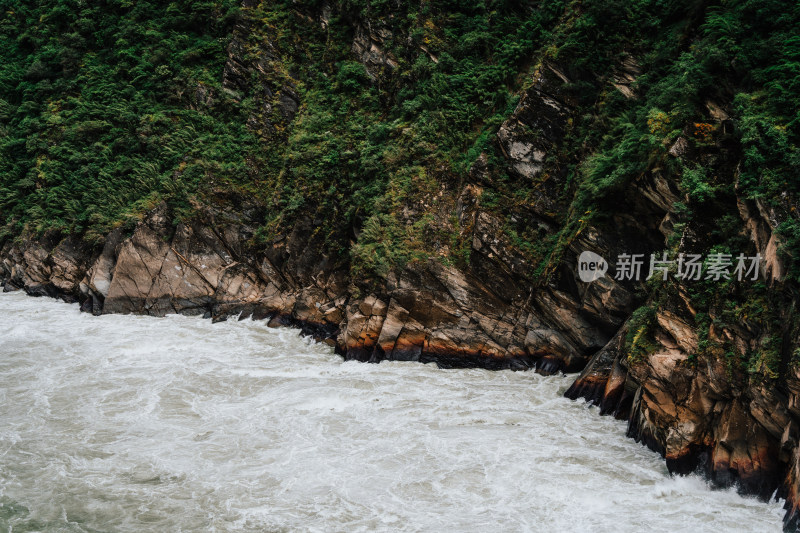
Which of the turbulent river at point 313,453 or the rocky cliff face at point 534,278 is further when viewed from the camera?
the rocky cliff face at point 534,278

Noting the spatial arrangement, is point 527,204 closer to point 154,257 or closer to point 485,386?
point 485,386

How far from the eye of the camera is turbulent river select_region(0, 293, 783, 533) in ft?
27.3

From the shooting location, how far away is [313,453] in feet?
33.7

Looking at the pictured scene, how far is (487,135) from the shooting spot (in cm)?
1623

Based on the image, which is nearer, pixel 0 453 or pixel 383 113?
pixel 0 453

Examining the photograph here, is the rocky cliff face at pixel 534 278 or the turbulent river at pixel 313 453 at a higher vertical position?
the rocky cliff face at pixel 534 278

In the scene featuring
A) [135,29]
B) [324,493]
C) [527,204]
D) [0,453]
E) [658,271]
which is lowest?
[0,453]

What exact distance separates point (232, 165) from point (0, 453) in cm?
1374

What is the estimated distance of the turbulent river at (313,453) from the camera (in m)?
8.33

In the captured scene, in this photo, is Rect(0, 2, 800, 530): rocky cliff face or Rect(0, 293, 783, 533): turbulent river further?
Rect(0, 2, 800, 530): rocky cliff face

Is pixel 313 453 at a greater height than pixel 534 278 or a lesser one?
lesser

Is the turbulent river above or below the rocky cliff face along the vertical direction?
below

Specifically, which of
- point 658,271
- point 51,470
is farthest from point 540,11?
point 51,470

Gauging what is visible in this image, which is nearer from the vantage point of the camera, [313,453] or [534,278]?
[313,453]
